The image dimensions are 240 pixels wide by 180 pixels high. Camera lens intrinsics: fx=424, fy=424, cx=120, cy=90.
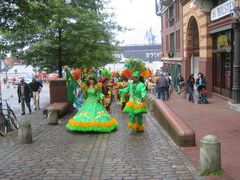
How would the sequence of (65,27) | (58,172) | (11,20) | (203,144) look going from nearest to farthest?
(203,144) → (58,172) → (11,20) → (65,27)

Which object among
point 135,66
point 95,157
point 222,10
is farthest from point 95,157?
point 222,10

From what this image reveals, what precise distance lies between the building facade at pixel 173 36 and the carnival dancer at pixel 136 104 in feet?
67.7

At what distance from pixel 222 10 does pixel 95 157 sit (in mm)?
12760

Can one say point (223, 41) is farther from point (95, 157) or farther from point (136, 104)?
point (95, 157)

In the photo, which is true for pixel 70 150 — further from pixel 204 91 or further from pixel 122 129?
pixel 204 91

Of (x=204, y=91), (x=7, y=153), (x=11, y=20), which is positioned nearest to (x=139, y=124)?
(x=7, y=153)

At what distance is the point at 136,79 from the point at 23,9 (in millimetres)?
3600

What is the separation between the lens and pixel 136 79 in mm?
11844

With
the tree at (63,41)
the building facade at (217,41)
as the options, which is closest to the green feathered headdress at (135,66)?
the building facade at (217,41)

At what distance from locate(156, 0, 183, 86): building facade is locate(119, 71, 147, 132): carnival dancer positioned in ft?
67.7

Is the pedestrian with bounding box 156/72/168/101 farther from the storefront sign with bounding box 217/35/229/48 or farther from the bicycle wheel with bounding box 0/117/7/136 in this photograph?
the bicycle wheel with bounding box 0/117/7/136

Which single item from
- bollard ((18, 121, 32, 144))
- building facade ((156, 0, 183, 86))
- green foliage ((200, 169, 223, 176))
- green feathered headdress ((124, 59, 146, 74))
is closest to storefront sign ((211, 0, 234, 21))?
green feathered headdress ((124, 59, 146, 74))

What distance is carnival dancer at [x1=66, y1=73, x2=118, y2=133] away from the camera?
463 inches

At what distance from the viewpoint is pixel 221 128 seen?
12031 millimetres
